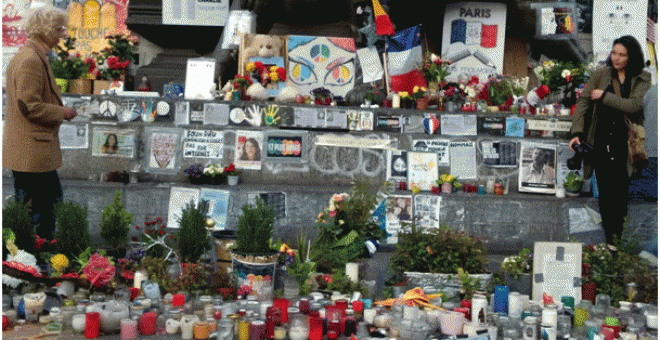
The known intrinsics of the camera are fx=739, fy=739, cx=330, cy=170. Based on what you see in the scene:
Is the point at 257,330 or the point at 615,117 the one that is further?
the point at 615,117

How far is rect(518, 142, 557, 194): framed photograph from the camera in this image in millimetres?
7496

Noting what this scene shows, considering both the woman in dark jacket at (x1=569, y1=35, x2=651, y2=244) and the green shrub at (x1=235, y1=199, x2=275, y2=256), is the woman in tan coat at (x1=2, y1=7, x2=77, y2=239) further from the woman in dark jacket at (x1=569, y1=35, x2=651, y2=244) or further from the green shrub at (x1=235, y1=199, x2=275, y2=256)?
the woman in dark jacket at (x1=569, y1=35, x2=651, y2=244)

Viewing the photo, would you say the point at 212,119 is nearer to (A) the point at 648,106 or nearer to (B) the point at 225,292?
(B) the point at 225,292

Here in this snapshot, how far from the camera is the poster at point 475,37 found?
10.0 meters

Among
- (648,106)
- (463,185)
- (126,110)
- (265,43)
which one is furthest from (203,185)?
(648,106)

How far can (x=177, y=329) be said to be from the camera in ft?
13.1

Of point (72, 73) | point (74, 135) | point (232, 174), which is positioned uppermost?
point (72, 73)

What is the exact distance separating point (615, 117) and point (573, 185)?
3.14 feet

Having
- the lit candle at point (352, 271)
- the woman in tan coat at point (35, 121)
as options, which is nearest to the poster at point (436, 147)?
the lit candle at point (352, 271)

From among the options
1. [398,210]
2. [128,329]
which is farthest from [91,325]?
[398,210]

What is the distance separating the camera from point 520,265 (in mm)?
4957

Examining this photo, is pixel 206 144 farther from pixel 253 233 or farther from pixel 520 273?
pixel 520 273

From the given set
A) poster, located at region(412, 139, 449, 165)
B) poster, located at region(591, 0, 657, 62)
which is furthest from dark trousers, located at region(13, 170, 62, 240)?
poster, located at region(591, 0, 657, 62)

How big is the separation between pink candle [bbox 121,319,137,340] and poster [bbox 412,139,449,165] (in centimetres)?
439
